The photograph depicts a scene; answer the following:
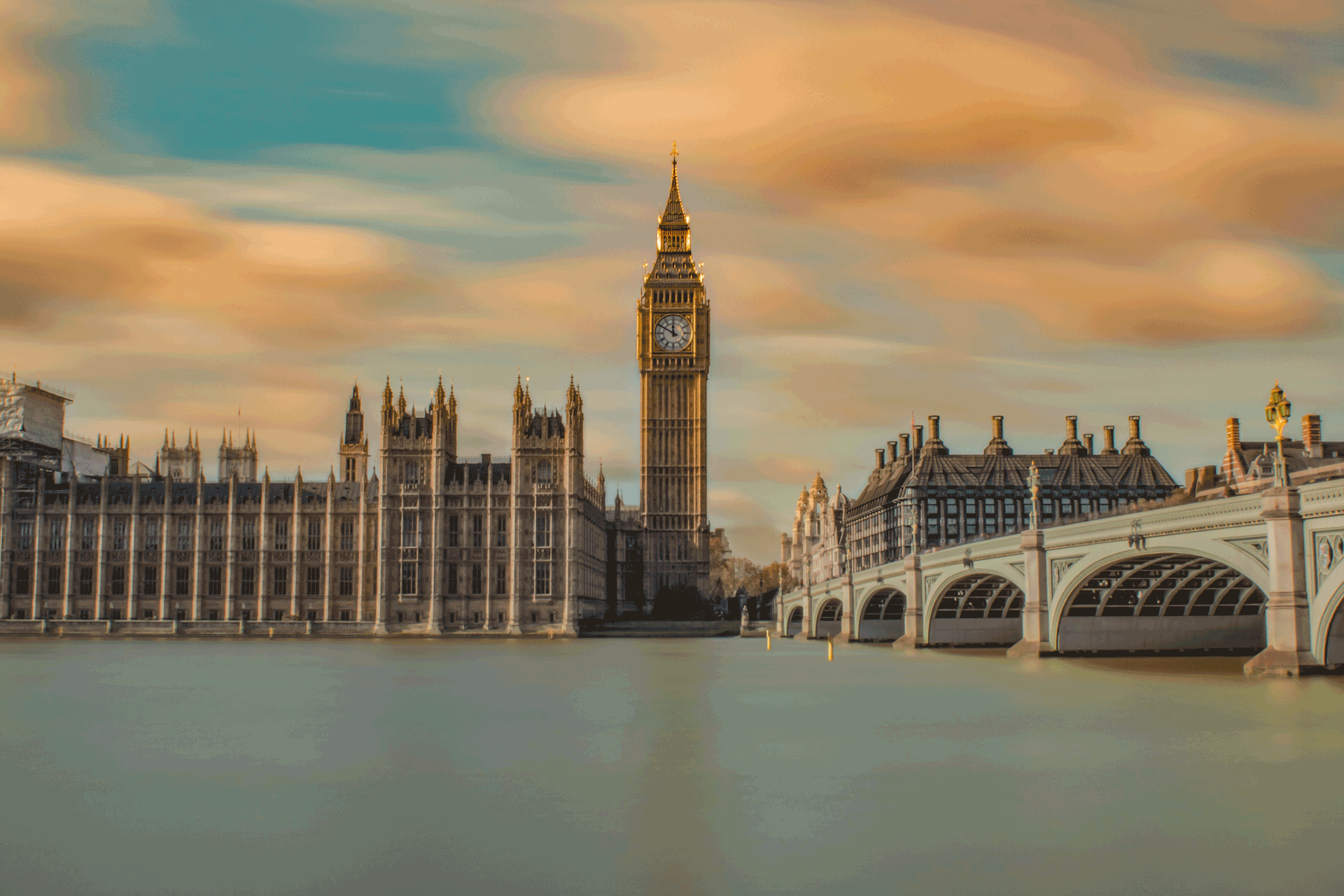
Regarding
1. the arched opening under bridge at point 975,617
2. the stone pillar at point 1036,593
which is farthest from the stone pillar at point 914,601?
the stone pillar at point 1036,593

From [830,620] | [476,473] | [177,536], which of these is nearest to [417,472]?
[476,473]

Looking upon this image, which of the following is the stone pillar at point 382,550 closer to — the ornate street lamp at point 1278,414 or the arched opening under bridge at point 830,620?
the arched opening under bridge at point 830,620

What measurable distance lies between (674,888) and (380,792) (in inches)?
312

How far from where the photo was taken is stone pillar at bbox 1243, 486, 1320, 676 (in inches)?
1403

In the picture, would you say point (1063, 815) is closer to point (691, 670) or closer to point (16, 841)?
point (16, 841)

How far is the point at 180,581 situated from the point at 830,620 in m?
58.3

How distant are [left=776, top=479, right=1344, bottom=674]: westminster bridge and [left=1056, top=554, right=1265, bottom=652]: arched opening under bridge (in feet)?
0.22

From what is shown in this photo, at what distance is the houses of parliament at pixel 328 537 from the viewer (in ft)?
353

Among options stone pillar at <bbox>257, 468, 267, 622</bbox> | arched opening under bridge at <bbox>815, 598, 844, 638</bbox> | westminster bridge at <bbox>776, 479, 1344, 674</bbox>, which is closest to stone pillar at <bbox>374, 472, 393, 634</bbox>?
stone pillar at <bbox>257, 468, 267, 622</bbox>

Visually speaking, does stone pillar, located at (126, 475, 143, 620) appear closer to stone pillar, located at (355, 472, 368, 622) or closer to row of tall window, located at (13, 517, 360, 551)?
row of tall window, located at (13, 517, 360, 551)

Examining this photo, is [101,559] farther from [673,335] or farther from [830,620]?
[830,620]

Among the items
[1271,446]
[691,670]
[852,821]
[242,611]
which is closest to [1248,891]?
[852,821]

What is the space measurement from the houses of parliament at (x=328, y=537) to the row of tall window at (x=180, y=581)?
0.41 feet

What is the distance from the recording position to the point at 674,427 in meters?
134
